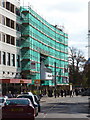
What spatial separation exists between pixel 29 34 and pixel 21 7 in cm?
558

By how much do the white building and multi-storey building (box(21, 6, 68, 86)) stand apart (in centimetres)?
586

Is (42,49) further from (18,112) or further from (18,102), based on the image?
(18,112)

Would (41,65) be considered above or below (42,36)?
below

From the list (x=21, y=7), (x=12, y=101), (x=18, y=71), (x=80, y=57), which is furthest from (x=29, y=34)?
(x=12, y=101)

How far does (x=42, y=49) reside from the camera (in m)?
88.4

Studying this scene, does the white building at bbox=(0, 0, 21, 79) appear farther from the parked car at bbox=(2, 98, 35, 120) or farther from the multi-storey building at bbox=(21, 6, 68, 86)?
the parked car at bbox=(2, 98, 35, 120)

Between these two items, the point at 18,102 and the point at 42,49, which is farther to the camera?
the point at 42,49

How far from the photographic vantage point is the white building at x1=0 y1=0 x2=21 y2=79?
58.7m

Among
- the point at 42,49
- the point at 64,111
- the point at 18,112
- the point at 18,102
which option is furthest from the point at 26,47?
the point at 18,112

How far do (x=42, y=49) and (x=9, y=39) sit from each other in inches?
1067

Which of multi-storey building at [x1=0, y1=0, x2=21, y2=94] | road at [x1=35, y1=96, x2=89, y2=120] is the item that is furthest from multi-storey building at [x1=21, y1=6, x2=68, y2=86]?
road at [x1=35, y1=96, x2=89, y2=120]

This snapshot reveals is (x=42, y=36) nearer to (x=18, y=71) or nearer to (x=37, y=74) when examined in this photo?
(x=37, y=74)

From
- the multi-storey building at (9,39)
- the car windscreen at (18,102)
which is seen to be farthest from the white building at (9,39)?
the car windscreen at (18,102)

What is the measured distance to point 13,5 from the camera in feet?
211
